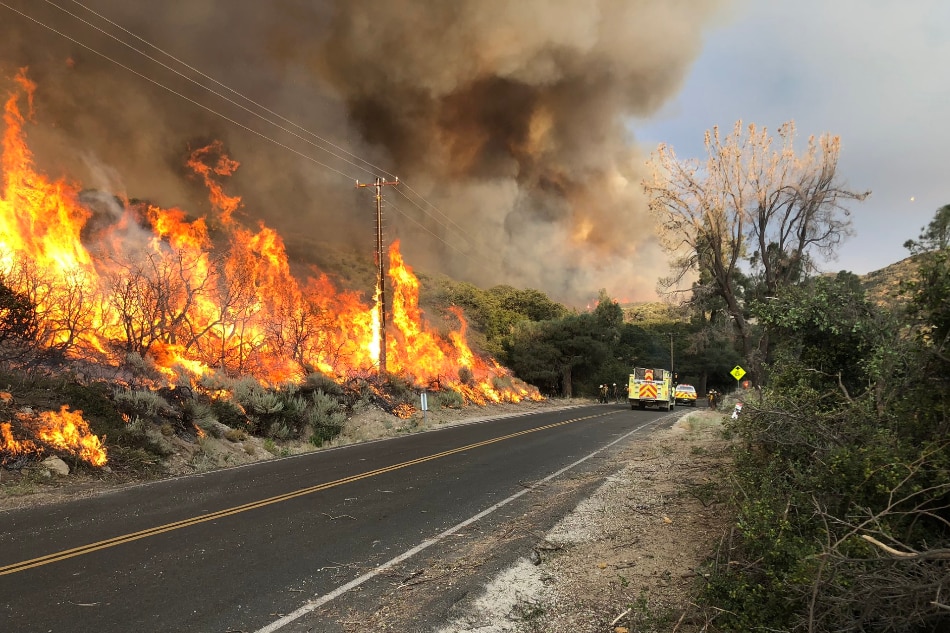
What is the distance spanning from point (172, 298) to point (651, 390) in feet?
89.2

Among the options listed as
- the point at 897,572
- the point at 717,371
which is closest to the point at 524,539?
the point at 897,572

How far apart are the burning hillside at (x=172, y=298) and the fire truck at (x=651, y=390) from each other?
10.2 meters

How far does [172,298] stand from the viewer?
772 inches

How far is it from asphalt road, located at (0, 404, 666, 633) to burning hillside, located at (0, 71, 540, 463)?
15.1ft

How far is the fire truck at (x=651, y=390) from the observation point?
32156mm

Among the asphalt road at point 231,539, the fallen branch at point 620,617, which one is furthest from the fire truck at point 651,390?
the fallen branch at point 620,617

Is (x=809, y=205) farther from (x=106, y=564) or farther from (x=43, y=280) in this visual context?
(x=43, y=280)

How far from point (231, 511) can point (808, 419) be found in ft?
25.9

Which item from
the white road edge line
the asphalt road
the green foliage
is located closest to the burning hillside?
the asphalt road

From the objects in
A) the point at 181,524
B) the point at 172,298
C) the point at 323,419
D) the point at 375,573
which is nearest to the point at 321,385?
the point at 323,419

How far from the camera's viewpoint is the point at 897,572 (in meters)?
2.81

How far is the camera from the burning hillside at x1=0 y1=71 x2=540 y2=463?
15430 mm

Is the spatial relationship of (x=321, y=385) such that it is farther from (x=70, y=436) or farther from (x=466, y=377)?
(x=466, y=377)

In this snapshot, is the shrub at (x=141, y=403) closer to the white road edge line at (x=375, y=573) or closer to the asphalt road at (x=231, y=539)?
the asphalt road at (x=231, y=539)
